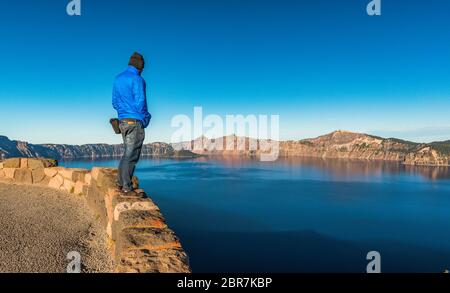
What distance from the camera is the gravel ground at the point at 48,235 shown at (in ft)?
17.5

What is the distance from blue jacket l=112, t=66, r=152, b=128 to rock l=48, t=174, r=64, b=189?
7.27 m

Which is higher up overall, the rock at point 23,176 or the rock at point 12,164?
the rock at point 12,164

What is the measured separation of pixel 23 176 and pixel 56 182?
1995 mm

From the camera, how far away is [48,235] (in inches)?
261

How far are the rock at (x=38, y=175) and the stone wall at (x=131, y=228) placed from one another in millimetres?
2646

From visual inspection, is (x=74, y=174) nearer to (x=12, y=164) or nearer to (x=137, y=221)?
(x=12, y=164)

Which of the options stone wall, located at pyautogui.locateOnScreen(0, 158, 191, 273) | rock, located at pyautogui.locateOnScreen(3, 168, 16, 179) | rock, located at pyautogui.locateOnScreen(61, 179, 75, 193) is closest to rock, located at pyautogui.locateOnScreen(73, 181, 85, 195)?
stone wall, located at pyautogui.locateOnScreen(0, 158, 191, 273)

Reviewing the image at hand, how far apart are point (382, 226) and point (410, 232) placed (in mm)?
4489

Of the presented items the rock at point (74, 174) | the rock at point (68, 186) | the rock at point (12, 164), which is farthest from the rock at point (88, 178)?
the rock at point (12, 164)

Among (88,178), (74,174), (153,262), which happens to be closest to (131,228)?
(153,262)

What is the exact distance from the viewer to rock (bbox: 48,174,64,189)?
484 inches

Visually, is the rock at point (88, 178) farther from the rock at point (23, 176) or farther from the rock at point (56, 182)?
the rock at point (23, 176)
